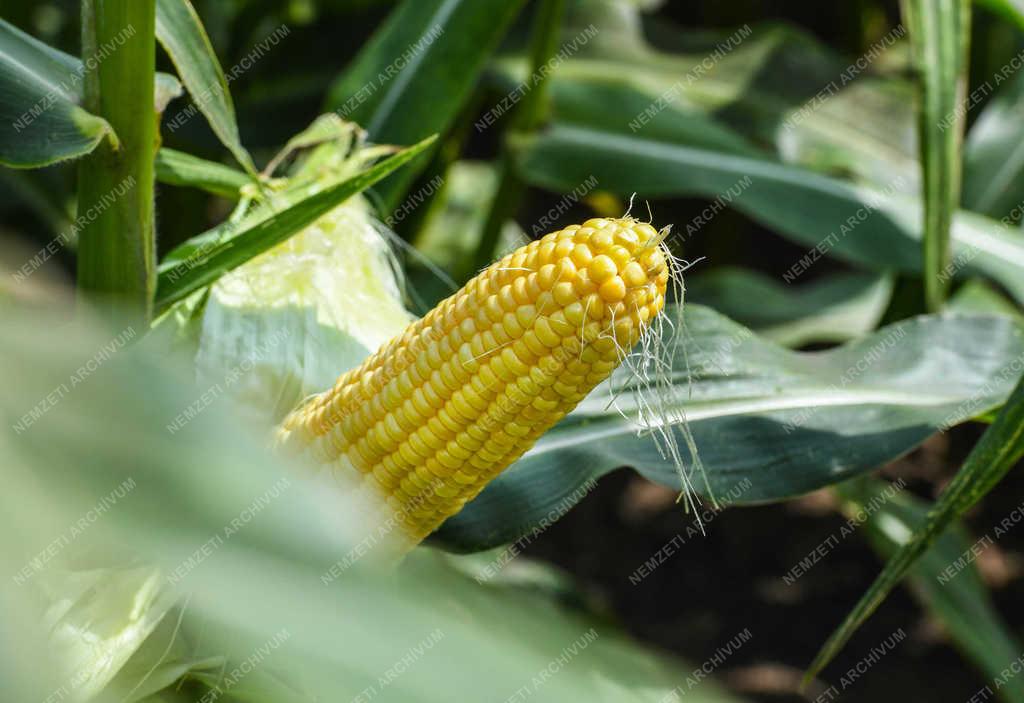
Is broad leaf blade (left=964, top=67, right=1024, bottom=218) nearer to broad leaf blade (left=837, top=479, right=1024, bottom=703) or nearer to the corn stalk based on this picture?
broad leaf blade (left=837, top=479, right=1024, bottom=703)

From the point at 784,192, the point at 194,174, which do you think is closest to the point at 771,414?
the point at 194,174

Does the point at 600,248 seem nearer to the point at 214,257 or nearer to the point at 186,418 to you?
the point at 214,257

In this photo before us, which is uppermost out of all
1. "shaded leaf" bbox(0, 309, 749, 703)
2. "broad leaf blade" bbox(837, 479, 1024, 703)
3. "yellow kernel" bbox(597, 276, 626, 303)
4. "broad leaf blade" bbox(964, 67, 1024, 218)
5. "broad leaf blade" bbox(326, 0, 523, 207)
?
"shaded leaf" bbox(0, 309, 749, 703)

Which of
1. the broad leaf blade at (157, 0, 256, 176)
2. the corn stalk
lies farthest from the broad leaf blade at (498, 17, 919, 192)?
the corn stalk

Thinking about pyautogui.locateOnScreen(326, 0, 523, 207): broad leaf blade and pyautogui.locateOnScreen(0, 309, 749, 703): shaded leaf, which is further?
pyautogui.locateOnScreen(326, 0, 523, 207): broad leaf blade

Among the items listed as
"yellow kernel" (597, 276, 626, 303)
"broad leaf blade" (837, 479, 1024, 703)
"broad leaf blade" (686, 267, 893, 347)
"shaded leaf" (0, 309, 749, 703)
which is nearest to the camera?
"shaded leaf" (0, 309, 749, 703)

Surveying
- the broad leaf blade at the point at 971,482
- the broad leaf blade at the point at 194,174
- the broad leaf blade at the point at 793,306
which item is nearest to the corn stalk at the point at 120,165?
the broad leaf blade at the point at 194,174

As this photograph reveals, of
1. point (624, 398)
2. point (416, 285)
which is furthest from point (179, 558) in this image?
point (416, 285)

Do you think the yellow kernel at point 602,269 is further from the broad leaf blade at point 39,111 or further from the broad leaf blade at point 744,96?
the broad leaf blade at point 744,96
